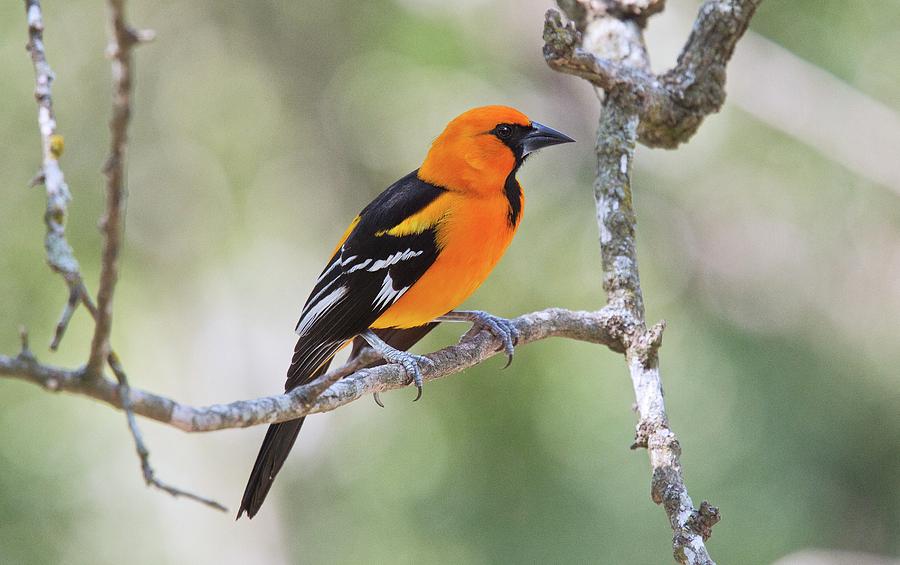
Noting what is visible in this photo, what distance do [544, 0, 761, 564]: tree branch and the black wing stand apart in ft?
2.55

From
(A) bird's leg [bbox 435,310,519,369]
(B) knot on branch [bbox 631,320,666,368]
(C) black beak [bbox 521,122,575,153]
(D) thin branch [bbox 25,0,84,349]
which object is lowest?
(D) thin branch [bbox 25,0,84,349]

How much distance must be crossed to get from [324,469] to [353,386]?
24.5 feet

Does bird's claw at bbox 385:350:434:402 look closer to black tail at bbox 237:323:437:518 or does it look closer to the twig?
black tail at bbox 237:323:437:518

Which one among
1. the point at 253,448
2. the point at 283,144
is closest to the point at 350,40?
the point at 283,144

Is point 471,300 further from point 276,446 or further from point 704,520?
point 704,520

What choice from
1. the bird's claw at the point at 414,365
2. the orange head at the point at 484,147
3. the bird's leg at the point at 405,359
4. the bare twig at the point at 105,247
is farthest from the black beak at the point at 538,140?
the bare twig at the point at 105,247

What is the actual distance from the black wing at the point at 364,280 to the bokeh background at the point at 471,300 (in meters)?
4.38

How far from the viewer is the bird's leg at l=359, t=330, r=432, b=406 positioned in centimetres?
347

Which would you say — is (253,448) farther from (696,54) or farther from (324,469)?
(696,54)

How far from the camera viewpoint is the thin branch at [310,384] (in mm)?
1745

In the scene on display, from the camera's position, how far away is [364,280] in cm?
416

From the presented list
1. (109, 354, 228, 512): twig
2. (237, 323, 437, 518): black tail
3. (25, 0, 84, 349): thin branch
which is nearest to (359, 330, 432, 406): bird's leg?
(237, 323, 437, 518): black tail

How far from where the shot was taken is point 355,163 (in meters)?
10.0

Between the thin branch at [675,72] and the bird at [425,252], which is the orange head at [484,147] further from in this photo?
the thin branch at [675,72]
